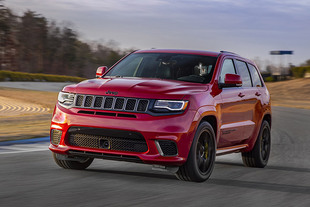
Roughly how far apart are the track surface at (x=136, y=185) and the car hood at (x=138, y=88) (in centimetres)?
104

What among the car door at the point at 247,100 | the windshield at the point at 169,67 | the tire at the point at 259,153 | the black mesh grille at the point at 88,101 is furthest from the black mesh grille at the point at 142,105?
the tire at the point at 259,153

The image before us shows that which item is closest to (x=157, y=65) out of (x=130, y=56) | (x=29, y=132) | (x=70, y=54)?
(x=130, y=56)

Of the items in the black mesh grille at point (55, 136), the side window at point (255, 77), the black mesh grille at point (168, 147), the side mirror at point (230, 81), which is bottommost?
the black mesh grille at point (168, 147)

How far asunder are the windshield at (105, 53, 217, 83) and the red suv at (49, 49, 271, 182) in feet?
0.04

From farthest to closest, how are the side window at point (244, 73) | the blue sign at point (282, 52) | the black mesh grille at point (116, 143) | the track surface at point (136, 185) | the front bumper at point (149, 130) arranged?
the blue sign at point (282, 52), the side window at point (244, 73), the black mesh grille at point (116, 143), the front bumper at point (149, 130), the track surface at point (136, 185)

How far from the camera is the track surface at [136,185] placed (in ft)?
18.8

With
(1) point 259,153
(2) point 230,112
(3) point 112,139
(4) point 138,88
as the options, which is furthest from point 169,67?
(1) point 259,153

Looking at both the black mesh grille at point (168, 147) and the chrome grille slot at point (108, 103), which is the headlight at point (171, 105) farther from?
the chrome grille slot at point (108, 103)

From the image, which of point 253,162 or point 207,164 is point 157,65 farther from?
point 253,162

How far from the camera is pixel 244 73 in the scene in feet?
29.4

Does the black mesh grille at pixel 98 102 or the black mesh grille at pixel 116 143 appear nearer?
the black mesh grille at pixel 116 143

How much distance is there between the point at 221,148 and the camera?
7.82 m

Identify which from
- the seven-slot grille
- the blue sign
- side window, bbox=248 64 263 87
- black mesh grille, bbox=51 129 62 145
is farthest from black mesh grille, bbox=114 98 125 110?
the blue sign

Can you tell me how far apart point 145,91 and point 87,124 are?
2.50 ft
